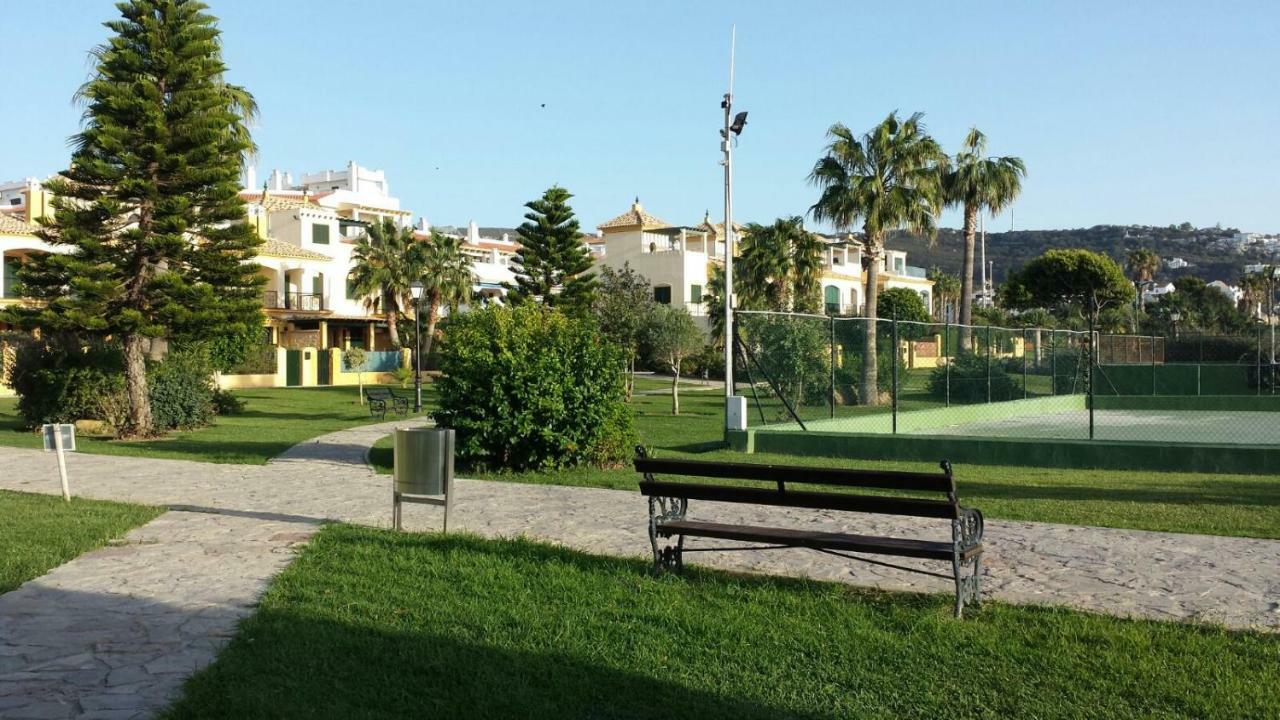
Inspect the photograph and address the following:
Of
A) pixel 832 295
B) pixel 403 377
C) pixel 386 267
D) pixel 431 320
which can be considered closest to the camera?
pixel 403 377

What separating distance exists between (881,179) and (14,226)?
37.5m

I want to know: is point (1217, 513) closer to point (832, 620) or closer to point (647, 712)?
point (832, 620)

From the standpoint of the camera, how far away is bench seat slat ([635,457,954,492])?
6434 mm

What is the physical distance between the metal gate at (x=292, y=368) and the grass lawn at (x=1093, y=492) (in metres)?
36.3

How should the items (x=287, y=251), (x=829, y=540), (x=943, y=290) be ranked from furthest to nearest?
(x=943, y=290), (x=287, y=251), (x=829, y=540)

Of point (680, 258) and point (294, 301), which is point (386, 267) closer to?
point (294, 301)

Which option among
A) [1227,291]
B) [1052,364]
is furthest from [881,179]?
[1227,291]

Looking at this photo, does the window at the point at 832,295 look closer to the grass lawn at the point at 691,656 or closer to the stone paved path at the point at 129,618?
the stone paved path at the point at 129,618

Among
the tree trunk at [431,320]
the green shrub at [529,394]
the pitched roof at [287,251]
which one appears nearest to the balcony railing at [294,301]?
the pitched roof at [287,251]

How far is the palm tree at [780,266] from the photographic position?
50531 mm

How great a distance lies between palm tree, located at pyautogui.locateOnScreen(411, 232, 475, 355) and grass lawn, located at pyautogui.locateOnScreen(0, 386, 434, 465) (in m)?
18.3

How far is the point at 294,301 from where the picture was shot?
60.4m

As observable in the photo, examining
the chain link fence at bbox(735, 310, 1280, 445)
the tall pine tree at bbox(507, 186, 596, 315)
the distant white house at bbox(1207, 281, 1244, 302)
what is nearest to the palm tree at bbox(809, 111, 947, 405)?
the chain link fence at bbox(735, 310, 1280, 445)

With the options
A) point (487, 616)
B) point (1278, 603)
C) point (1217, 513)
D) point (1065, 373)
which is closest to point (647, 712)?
point (487, 616)
